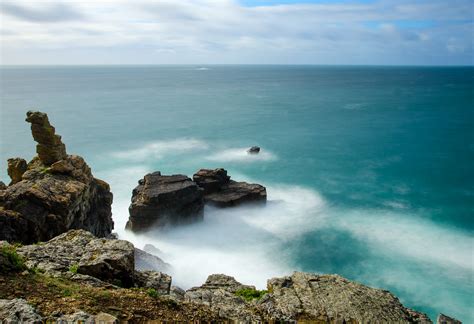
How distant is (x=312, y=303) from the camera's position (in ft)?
62.1

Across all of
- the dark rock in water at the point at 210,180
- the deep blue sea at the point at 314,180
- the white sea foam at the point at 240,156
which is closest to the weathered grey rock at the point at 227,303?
→ the deep blue sea at the point at 314,180

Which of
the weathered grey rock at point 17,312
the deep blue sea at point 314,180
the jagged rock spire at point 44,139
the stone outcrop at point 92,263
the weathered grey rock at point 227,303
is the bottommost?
the deep blue sea at point 314,180

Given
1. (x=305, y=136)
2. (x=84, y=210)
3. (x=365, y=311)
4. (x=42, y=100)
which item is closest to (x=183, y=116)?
(x=305, y=136)

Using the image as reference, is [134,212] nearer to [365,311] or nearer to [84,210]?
[84,210]

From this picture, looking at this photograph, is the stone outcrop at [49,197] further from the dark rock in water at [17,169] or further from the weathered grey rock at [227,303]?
the weathered grey rock at [227,303]

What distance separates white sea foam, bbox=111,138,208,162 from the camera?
250 ft

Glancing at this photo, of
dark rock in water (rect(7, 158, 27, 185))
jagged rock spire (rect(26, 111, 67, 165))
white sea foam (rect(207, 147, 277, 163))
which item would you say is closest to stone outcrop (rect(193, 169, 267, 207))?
jagged rock spire (rect(26, 111, 67, 165))

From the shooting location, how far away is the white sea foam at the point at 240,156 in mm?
74312

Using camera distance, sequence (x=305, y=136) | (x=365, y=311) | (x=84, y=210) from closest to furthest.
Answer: (x=365, y=311)
(x=84, y=210)
(x=305, y=136)

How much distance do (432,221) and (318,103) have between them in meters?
112

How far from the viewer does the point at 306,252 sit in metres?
41.0

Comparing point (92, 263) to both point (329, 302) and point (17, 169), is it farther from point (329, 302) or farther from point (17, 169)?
point (17, 169)

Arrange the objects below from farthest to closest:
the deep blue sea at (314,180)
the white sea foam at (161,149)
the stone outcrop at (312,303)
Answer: the white sea foam at (161,149)
the deep blue sea at (314,180)
the stone outcrop at (312,303)

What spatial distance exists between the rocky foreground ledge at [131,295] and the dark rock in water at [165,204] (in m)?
20.2
